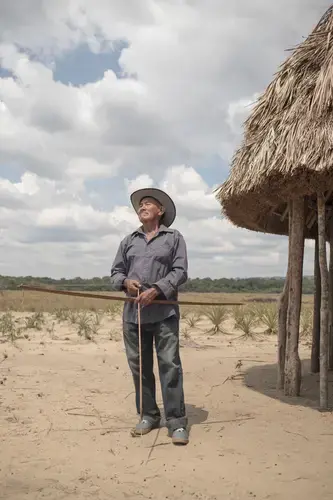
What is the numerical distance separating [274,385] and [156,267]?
298 cm

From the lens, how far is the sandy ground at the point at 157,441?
3418mm

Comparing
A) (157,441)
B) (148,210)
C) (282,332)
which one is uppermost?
(148,210)

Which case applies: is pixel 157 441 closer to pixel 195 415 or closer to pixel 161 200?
pixel 195 415

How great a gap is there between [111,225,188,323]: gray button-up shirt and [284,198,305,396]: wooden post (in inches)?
72.5

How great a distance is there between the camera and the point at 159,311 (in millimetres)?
4305

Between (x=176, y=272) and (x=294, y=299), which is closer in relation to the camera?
(x=176, y=272)

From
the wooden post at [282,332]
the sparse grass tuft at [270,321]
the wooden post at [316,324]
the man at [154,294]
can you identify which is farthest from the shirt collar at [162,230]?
the sparse grass tuft at [270,321]

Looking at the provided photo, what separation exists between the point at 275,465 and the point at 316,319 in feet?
12.6

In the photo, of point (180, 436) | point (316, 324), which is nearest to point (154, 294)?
point (180, 436)

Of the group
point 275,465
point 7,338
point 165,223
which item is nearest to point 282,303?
point 165,223

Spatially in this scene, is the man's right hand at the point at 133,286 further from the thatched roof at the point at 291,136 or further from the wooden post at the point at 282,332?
the wooden post at the point at 282,332

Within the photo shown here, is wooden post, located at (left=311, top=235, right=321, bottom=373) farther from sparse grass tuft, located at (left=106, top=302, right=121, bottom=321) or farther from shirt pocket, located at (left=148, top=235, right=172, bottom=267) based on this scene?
sparse grass tuft, located at (left=106, top=302, right=121, bottom=321)

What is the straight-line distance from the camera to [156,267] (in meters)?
4.37

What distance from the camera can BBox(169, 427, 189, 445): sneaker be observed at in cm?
414
